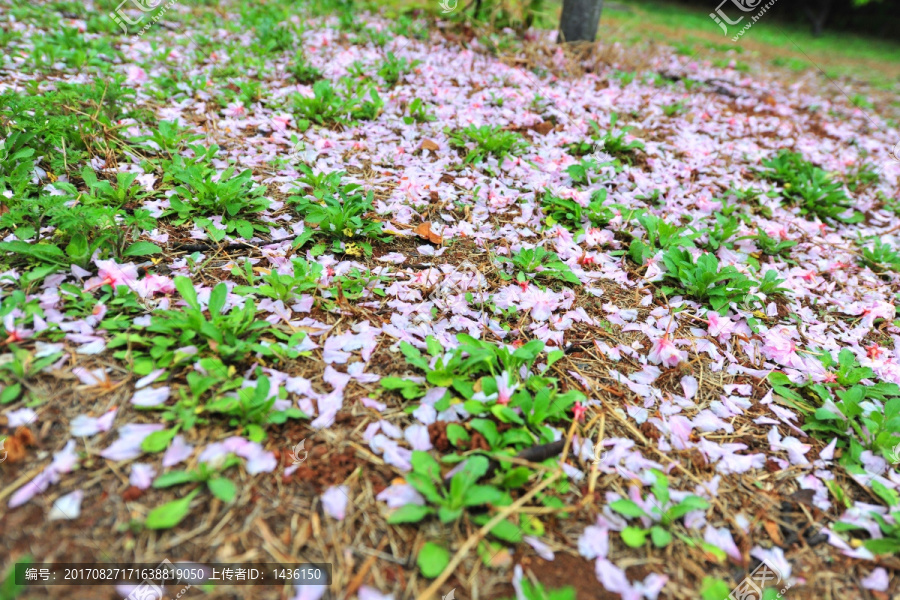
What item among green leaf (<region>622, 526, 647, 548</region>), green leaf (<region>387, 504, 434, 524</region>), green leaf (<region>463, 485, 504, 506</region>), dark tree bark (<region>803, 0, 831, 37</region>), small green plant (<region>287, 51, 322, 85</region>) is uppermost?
dark tree bark (<region>803, 0, 831, 37</region>)

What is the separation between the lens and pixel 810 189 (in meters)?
3.51

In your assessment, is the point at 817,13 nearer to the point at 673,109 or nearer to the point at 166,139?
the point at 673,109

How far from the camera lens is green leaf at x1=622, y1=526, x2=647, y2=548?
1415 mm

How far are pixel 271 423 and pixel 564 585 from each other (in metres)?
1.05

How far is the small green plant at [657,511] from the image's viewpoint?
1433mm

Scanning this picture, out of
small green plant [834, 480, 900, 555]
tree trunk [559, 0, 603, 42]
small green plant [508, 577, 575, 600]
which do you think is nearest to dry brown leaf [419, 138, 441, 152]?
small green plant [508, 577, 575, 600]

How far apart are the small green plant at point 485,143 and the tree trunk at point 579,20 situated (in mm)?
3223

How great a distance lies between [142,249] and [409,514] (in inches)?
65.6

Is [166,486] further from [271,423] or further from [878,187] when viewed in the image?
[878,187]

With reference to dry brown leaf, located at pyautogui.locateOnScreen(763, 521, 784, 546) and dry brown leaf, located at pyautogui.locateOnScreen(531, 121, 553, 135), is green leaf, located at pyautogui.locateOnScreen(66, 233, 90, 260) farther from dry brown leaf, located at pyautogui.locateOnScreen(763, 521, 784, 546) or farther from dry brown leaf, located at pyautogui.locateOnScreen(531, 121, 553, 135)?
dry brown leaf, located at pyautogui.locateOnScreen(531, 121, 553, 135)

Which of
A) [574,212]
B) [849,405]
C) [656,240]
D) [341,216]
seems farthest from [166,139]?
[849,405]

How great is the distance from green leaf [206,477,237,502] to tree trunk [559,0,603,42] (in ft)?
20.3

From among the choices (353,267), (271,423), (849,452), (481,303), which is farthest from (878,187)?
(271,423)

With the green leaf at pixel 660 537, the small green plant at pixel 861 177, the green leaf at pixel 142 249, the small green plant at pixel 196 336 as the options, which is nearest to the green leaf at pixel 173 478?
the small green plant at pixel 196 336
